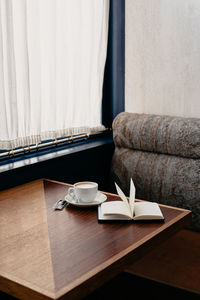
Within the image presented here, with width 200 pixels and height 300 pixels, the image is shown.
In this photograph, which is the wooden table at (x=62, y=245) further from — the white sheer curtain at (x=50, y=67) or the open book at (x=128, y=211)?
the white sheer curtain at (x=50, y=67)

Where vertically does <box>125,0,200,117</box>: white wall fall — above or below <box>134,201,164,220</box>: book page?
above

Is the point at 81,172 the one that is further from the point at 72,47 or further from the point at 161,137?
the point at 72,47

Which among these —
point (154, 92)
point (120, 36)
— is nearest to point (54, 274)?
point (154, 92)

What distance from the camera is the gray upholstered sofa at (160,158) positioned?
2.05 m

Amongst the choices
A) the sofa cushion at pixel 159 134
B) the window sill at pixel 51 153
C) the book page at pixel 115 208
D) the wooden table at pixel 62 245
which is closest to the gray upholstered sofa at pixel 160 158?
the sofa cushion at pixel 159 134

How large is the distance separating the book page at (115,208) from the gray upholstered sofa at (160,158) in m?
0.69

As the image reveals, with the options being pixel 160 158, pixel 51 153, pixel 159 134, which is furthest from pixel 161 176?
pixel 51 153

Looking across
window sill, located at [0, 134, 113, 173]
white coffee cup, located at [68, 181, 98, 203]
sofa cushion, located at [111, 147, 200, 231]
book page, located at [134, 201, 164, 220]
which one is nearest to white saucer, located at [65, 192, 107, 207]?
white coffee cup, located at [68, 181, 98, 203]

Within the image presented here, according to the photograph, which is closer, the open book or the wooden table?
the wooden table

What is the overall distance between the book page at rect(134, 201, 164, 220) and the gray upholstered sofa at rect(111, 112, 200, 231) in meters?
0.65

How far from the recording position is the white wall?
229 cm

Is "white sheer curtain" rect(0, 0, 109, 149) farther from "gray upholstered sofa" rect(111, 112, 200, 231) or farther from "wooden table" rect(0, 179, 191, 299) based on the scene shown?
"wooden table" rect(0, 179, 191, 299)

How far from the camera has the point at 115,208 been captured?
4.65ft

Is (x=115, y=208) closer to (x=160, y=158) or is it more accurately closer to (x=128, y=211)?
(x=128, y=211)
